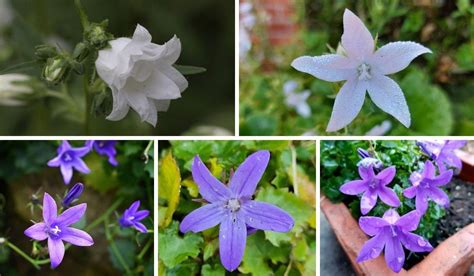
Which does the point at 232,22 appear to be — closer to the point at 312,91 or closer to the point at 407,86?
the point at 312,91

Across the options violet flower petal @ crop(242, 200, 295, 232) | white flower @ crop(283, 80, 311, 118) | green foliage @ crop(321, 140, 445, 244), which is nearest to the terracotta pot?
green foliage @ crop(321, 140, 445, 244)

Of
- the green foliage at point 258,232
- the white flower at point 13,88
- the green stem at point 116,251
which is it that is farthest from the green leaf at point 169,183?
the white flower at point 13,88

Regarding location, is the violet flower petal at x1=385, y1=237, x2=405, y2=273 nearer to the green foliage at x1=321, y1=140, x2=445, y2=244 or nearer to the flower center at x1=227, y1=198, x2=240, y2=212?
the green foliage at x1=321, y1=140, x2=445, y2=244

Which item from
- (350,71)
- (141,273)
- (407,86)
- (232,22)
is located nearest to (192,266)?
(141,273)

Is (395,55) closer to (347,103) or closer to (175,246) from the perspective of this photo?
(347,103)

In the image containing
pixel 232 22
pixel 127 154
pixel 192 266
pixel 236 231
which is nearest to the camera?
pixel 236 231

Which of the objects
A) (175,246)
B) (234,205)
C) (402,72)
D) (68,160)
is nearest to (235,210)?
(234,205)
